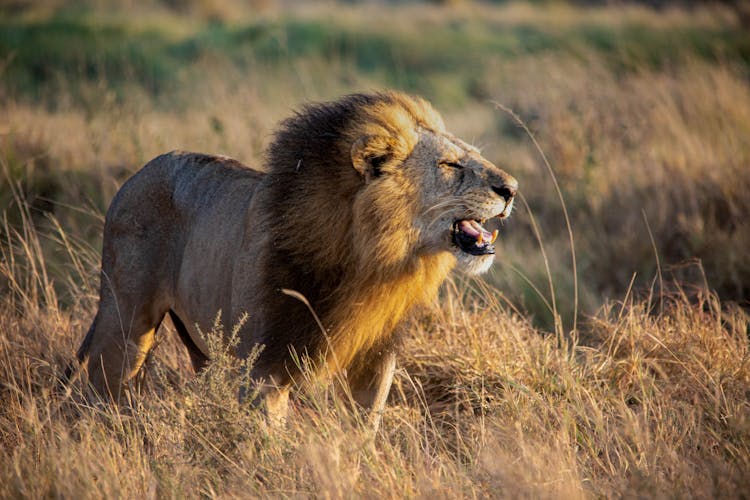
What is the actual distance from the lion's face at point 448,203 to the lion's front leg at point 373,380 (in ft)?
1.82

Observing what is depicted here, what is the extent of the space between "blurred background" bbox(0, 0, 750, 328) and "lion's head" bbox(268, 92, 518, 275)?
62 centimetres

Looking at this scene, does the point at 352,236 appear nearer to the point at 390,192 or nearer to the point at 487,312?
the point at 390,192

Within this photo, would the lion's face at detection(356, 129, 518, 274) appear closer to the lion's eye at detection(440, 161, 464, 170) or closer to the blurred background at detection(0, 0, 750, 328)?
the lion's eye at detection(440, 161, 464, 170)

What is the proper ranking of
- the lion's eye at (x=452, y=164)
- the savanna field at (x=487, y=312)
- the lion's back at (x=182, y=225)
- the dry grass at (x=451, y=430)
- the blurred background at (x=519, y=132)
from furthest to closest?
1. the blurred background at (x=519, y=132)
2. the lion's back at (x=182, y=225)
3. the lion's eye at (x=452, y=164)
4. the savanna field at (x=487, y=312)
5. the dry grass at (x=451, y=430)

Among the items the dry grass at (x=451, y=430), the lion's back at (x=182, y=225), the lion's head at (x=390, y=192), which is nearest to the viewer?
the dry grass at (x=451, y=430)

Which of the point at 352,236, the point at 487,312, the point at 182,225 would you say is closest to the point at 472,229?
the point at 352,236

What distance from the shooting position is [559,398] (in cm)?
410

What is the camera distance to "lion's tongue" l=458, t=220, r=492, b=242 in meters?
3.68

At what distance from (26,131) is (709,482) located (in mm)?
6933

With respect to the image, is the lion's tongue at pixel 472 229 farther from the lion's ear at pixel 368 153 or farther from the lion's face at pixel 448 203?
the lion's ear at pixel 368 153

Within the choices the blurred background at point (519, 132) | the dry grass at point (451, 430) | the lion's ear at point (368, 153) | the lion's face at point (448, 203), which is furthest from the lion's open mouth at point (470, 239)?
the dry grass at point (451, 430)

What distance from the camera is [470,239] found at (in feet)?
12.1

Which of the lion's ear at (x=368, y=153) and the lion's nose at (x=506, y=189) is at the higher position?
the lion's ear at (x=368, y=153)

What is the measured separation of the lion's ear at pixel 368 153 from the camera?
3.63 metres
